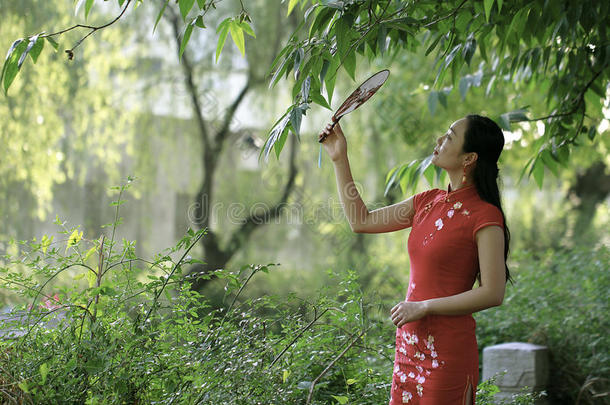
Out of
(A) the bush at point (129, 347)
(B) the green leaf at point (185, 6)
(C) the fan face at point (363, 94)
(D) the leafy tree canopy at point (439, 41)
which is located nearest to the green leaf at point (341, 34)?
(D) the leafy tree canopy at point (439, 41)

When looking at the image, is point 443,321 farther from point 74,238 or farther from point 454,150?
point 74,238

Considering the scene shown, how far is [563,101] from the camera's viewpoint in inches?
120

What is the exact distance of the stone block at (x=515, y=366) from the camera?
374 centimetres

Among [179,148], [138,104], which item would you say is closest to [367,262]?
[179,148]

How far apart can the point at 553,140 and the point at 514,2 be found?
2.81 ft

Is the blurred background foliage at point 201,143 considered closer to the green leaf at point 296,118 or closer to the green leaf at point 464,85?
the green leaf at point 464,85

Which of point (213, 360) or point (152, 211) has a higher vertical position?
point (152, 211)

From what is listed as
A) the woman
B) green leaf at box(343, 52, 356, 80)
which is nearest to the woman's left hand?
the woman

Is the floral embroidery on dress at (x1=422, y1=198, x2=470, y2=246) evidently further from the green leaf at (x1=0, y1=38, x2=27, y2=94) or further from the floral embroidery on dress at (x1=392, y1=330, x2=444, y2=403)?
the green leaf at (x1=0, y1=38, x2=27, y2=94)

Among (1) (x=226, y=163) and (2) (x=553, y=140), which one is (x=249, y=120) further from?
(2) (x=553, y=140)

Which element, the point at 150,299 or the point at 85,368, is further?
the point at 150,299

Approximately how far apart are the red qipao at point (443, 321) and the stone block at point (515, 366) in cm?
216

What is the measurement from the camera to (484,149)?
1860 mm

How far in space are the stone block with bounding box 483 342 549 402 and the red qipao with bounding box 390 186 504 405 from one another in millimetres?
2164
